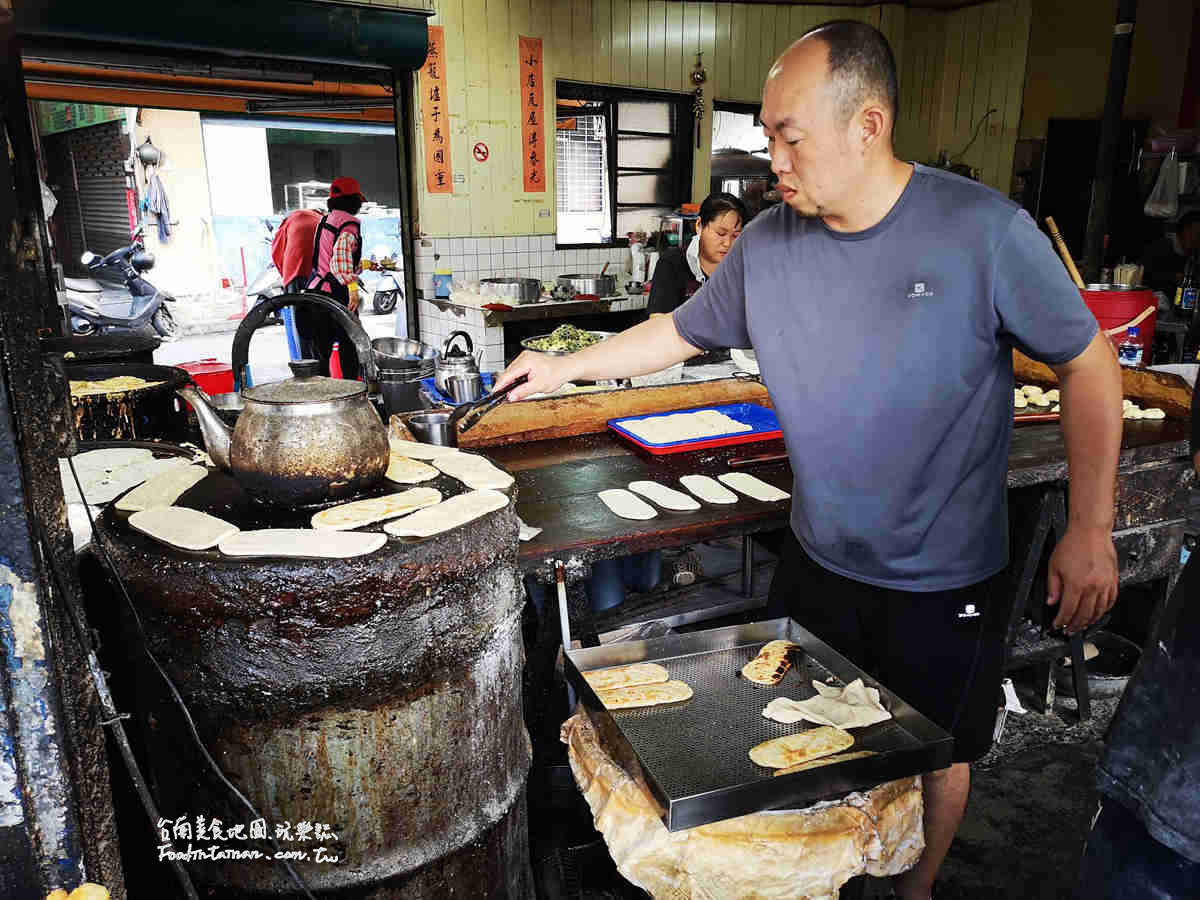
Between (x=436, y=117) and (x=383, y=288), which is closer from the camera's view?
(x=436, y=117)

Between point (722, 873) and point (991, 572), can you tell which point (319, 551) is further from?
point (991, 572)

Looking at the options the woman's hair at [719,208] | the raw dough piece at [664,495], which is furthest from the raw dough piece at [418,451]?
the woman's hair at [719,208]

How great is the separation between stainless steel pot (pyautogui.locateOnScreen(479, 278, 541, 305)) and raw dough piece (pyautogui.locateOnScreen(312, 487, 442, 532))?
5471mm

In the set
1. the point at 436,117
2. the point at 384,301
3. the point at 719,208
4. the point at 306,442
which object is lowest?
the point at 384,301

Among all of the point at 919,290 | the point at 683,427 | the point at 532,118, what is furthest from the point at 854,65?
the point at 532,118

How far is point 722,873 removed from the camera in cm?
142

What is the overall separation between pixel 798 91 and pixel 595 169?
7028 millimetres

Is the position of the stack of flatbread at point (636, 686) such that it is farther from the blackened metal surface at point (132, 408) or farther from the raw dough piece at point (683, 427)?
the blackened metal surface at point (132, 408)

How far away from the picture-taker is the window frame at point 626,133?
8.16 m

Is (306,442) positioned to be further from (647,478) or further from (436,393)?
(436,393)

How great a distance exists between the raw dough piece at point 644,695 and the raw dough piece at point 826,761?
29 cm

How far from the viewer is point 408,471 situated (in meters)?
1.91

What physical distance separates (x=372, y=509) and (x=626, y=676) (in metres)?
0.65

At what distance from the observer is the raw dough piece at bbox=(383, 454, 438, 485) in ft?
6.12
